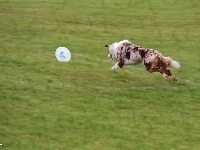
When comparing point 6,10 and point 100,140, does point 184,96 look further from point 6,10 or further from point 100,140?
point 6,10

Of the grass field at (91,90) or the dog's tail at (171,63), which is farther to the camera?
the dog's tail at (171,63)

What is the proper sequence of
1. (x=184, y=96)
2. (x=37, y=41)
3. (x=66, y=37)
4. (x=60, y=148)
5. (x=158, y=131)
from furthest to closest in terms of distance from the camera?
(x=66, y=37) → (x=37, y=41) → (x=184, y=96) → (x=158, y=131) → (x=60, y=148)

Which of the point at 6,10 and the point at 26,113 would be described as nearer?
the point at 26,113

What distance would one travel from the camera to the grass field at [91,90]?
734 cm

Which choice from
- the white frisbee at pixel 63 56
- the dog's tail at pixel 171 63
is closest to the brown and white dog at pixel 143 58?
the dog's tail at pixel 171 63

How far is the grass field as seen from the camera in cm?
734

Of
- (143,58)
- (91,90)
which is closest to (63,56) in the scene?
(91,90)

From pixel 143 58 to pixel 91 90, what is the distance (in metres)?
1.37

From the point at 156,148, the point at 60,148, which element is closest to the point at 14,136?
the point at 60,148

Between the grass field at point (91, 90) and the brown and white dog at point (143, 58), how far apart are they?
400mm

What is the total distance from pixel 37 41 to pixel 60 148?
7.77 m

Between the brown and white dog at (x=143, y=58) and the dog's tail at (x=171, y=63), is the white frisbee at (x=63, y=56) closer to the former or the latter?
the brown and white dog at (x=143, y=58)

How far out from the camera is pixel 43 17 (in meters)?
18.9

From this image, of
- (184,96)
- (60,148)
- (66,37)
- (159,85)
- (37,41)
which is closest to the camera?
(60,148)
